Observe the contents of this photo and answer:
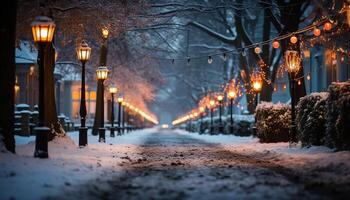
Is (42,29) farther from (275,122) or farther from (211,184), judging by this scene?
(275,122)

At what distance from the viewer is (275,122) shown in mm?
26703

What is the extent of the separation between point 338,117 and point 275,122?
33.5ft

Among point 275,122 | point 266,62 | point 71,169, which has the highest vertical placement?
point 266,62

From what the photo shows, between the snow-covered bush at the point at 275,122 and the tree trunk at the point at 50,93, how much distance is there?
10343 mm

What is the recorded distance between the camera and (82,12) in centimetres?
2052

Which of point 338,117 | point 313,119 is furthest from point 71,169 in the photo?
point 313,119

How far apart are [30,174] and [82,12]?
10124mm

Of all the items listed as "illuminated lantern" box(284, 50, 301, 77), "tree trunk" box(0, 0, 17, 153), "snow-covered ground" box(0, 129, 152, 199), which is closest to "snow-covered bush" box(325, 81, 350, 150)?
"illuminated lantern" box(284, 50, 301, 77)

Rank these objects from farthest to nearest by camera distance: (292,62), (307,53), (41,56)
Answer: (307,53) → (292,62) → (41,56)

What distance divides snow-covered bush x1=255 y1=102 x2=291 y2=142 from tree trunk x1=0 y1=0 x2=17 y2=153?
14792 mm

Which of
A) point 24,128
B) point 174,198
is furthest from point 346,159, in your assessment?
point 24,128

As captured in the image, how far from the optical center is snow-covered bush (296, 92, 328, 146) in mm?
19266

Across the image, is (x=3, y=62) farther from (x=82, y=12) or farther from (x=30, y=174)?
(x=82, y=12)

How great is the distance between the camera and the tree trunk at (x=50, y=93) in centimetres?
2133
